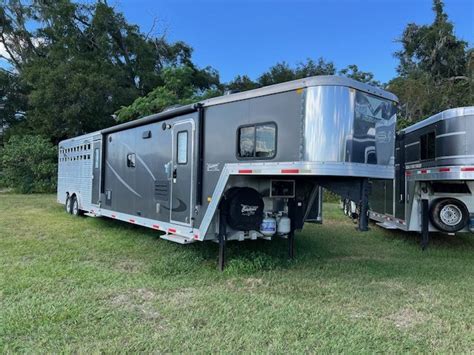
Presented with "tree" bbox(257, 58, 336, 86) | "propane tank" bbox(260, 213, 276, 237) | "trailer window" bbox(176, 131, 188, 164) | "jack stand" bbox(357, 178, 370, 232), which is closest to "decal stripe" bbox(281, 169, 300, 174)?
"jack stand" bbox(357, 178, 370, 232)

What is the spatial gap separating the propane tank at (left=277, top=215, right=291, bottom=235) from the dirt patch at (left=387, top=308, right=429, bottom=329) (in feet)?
7.00

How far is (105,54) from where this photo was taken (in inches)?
1072

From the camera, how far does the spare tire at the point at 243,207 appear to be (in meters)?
5.88

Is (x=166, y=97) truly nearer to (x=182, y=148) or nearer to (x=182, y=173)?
(x=182, y=148)

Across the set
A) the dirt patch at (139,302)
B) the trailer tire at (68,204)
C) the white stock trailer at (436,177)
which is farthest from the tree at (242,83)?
the dirt patch at (139,302)

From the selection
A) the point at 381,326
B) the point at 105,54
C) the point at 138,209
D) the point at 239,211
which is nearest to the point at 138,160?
the point at 138,209

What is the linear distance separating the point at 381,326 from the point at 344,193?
187cm

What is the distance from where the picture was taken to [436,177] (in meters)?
7.29

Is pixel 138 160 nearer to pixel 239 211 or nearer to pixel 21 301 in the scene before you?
pixel 239 211

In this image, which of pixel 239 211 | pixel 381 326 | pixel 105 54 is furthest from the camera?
pixel 105 54

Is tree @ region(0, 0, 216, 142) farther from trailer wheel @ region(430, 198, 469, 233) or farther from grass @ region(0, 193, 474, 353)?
trailer wheel @ region(430, 198, 469, 233)

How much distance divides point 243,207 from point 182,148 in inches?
62.5

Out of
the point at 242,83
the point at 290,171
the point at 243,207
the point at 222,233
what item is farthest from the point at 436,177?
the point at 242,83

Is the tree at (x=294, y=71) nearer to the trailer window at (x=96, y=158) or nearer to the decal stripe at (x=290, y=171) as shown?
the trailer window at (x=96, y=158)
